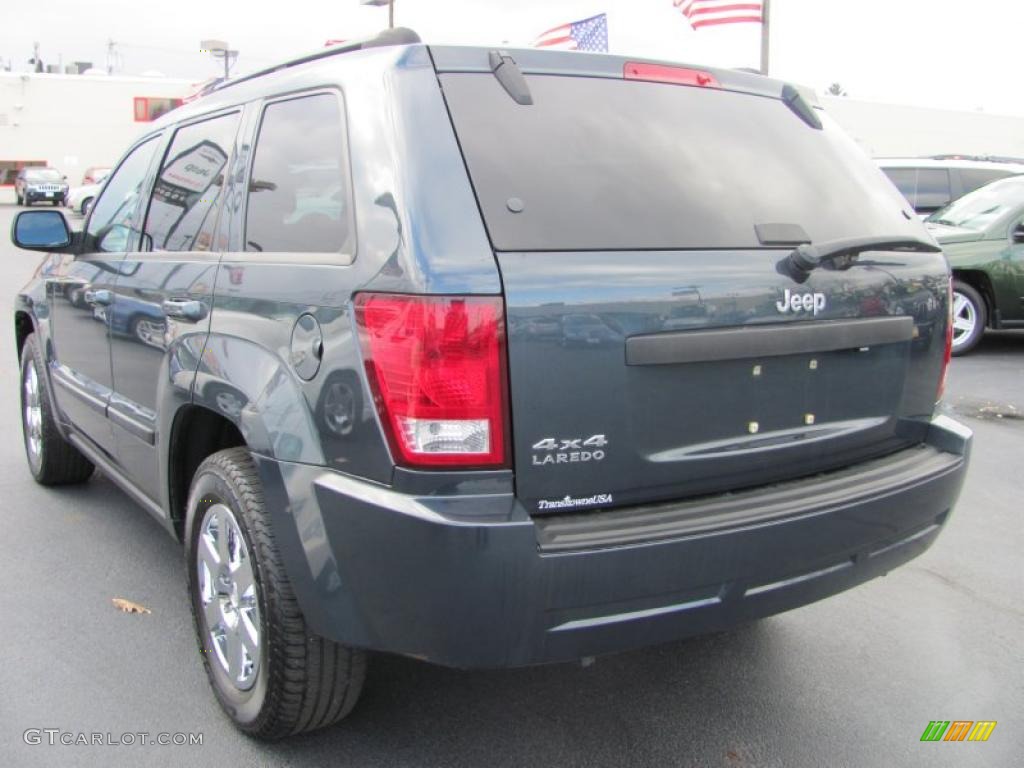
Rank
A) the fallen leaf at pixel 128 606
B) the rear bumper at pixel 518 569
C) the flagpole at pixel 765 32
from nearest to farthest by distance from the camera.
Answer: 1. the rear bumper at pixel 518 569
2. the fallen leaf at pixel 128 606
3. the flagpole at pixel 765 32

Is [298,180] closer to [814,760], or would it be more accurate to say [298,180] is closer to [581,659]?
[581,659]

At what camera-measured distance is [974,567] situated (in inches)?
163

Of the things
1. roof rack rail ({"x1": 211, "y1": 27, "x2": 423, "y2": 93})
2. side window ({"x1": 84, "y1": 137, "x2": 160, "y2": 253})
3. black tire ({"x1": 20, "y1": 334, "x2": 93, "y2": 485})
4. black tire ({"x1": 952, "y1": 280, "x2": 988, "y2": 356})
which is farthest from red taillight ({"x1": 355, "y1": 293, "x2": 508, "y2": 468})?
black tire ({"x1": 952, "y1": 280, "x2": 988, "y2": 356})

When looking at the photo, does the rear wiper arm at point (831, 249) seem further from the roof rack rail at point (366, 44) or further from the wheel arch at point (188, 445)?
the wheel arch at point (188, 445)

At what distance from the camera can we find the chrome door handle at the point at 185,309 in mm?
2910

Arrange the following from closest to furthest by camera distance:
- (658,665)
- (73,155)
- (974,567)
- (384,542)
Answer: (384,542), (658,665), (974,567), (73,155)

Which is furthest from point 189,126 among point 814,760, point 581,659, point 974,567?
point 974,567

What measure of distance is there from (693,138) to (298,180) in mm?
1134

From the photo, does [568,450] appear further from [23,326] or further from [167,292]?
[23,326]

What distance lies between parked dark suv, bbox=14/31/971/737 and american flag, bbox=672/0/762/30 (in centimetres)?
1063

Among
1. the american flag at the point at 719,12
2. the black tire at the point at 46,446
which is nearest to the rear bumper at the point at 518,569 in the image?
the black tire at the point at 46,446

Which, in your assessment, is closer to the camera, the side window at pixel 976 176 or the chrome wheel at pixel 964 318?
the chrome wheel at pixel 964 318

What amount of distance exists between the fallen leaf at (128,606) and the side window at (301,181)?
160cm

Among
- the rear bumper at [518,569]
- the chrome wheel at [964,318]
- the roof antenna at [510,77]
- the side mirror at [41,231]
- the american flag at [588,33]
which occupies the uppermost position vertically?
the american flag at [588,33]
